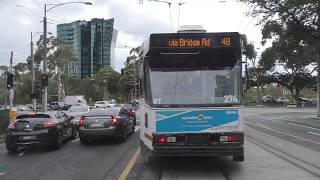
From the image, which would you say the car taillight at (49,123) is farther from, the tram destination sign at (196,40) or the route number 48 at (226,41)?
the route number 48 at (226,41)

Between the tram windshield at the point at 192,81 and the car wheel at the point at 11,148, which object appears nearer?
the tram windshield at the point at 192,81

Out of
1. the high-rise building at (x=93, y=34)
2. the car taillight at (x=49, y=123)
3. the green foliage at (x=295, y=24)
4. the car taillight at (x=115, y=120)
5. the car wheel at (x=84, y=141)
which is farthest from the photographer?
the high-rise building at (x=93, y=34)

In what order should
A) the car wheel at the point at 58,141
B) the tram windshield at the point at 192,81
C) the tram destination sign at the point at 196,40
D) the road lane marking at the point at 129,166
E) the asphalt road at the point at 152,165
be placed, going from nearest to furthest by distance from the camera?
the road lane marking at the point at 129,166, the asphalt road at the point at 152,165, the tram windshield at the point at 192,81, the tram destination sign at the point at 196,40, the car wheel at the point at 58,141

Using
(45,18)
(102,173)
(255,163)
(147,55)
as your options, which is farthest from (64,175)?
(45,18)

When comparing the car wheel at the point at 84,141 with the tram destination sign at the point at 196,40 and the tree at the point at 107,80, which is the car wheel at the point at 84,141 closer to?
the tram destination sign at the point at 196,40

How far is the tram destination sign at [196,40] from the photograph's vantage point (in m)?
12.9

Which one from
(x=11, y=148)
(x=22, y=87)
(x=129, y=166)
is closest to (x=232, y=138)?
(x=129, y=166)

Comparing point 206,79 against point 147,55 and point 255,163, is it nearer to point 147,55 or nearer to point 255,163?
point 147,55

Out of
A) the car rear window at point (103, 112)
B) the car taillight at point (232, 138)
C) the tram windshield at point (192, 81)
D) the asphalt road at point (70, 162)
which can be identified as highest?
the tram windshield at point (192, 81)

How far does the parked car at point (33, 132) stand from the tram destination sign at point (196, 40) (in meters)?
7.50

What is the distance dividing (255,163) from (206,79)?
10.0 feet

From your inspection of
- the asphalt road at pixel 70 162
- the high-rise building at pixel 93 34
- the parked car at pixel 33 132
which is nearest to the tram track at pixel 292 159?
the asphalt road at pixel 70 162

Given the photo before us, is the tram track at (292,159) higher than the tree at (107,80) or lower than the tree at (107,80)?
lower

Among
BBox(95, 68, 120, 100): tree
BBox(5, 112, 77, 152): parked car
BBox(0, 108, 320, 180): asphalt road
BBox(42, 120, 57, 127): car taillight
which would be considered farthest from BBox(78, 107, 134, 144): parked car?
BBox(95, 68, 120, 100): tree
